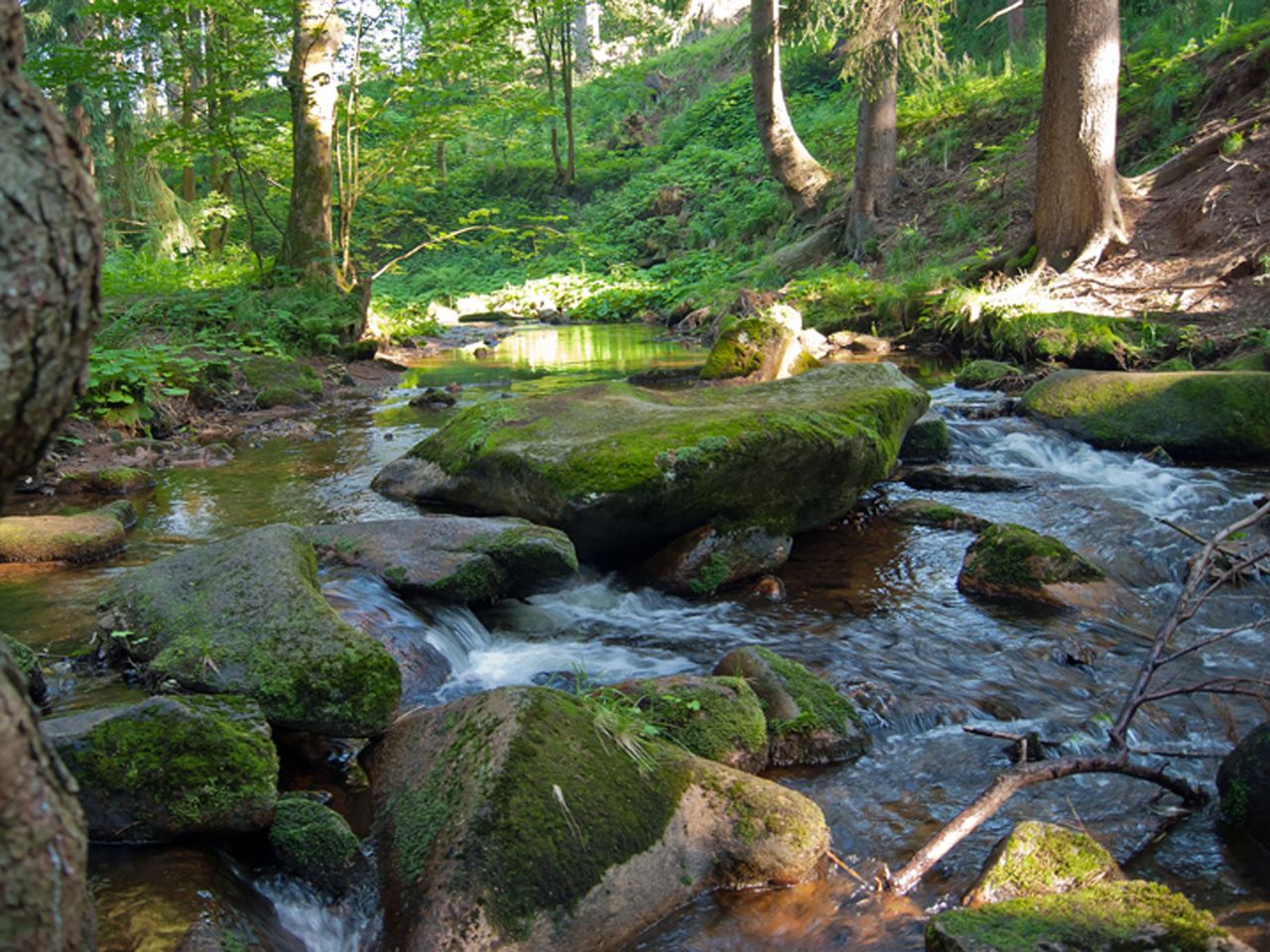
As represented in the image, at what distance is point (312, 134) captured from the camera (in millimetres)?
12570

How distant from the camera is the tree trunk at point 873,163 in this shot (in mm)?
16734

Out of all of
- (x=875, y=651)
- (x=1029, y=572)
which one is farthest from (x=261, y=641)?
(x=1029, y=572)

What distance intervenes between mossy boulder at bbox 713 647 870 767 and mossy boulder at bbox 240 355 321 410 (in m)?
7.83

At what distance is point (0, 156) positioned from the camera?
112 centimetres

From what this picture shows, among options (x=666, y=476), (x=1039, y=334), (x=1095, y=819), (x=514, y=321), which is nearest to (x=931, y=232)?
(x=1039, y=334)

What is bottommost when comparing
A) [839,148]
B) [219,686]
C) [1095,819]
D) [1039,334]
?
[1095,819]

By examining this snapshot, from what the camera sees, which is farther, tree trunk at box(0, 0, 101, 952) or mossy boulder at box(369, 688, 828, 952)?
mossy boulder at box(369, 688, 828, 952)

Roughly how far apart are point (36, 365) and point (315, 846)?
1995 millimetres

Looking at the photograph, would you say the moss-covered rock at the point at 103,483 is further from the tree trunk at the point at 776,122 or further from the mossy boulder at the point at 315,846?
the tree trunk at the point at 776,122

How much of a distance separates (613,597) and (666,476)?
751 mm

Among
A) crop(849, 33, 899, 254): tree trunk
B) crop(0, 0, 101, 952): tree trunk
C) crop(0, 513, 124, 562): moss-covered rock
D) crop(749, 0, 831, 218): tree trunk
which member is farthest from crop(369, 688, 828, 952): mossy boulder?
crop(749, 0, 831, 218): tree trunk

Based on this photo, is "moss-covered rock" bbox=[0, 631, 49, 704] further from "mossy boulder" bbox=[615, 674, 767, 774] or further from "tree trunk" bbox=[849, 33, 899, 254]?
"tree trunk" bbox=[849, 33, 899, 254]

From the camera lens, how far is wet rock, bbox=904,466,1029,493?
722 cm

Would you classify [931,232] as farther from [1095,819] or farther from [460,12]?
[1095,819]
